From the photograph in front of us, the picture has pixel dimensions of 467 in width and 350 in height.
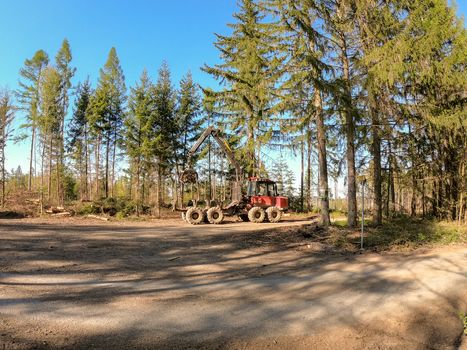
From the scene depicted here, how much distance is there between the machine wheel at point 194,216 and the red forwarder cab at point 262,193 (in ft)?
11.2

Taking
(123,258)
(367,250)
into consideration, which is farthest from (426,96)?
(123,258)

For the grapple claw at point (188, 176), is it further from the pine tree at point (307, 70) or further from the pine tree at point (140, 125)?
the pine tree at point (140, 125)

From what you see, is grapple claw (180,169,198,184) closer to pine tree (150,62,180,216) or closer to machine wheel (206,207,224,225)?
machine wheel (206,207,224,225)

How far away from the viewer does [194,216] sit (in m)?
19.4

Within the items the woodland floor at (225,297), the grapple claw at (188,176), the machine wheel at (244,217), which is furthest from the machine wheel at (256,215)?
the woodland floor at (225,297)

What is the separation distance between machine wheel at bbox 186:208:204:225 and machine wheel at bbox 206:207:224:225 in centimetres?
45

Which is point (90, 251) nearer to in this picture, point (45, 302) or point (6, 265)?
point (6, 265)

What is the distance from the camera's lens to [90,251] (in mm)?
10328

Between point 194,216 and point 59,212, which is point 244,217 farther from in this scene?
point 59,212

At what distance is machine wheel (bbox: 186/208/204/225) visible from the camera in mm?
19297

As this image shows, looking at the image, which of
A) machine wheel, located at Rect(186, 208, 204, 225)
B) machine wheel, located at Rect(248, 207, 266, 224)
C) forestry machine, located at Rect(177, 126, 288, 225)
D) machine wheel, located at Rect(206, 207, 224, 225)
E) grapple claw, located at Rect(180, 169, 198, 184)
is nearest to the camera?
grapple claw, located at Rect(180, 169, 198, 184)

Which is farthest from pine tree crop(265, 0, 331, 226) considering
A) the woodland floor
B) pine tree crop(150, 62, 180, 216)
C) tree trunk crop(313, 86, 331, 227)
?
pine tree crop(150, 62, 180, 216)

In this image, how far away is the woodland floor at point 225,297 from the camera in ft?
14.9

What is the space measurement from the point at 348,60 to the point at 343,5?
6.78 ft
